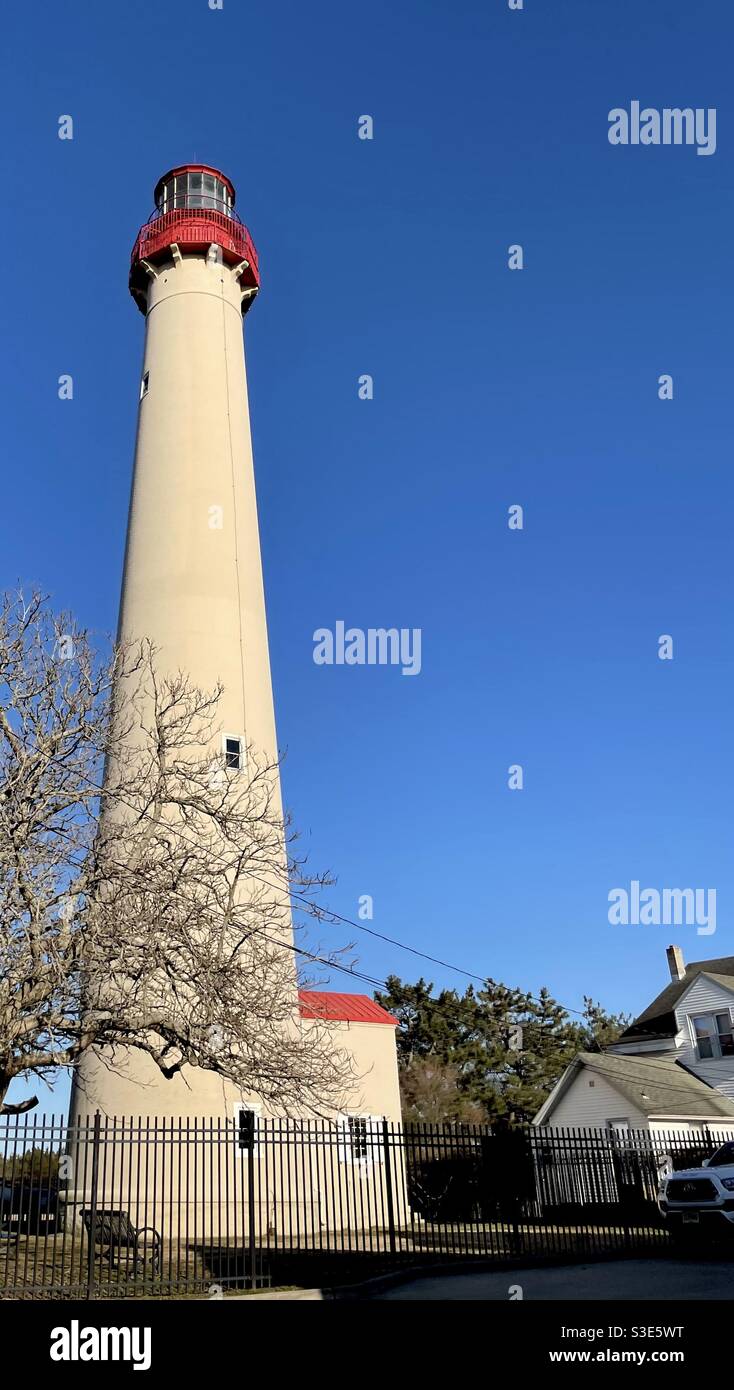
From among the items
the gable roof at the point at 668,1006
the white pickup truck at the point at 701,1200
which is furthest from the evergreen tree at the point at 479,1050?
the white pickup truck at the point at 701,1200

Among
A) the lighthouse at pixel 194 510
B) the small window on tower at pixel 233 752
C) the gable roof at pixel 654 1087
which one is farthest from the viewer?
the gable roof at pixel 654 1087

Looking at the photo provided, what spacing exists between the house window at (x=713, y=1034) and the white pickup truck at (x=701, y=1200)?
18557 millimetres

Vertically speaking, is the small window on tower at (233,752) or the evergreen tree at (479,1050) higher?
the small window on tower at (233,752)

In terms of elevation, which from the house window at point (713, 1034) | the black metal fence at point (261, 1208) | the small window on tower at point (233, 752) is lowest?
the black metal fence at point (261, 1208)

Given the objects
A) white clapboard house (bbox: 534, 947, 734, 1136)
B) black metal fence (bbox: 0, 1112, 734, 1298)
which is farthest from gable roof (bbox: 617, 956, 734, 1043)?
black metal fence (bbox: 0, 1112, 734, 1298)

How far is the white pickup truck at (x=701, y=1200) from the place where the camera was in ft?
60.3

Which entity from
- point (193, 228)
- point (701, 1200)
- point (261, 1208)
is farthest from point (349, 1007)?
point (193, 228)

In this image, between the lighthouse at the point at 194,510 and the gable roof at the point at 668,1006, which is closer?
the lighthouse at the point at 194,510

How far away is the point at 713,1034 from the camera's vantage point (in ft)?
124

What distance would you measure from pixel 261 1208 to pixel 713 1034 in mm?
22871

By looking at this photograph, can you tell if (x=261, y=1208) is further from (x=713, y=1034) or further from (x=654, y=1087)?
(x=713, y=1034)

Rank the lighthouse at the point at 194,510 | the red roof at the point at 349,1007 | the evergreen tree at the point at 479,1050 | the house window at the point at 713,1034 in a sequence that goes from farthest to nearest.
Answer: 1. the evergreen tree at the point at 479,1050
2. the house window at the point at 713,1034
3. the red roof at the point at 349,1007
4. the lighthouse at the point at 194,510

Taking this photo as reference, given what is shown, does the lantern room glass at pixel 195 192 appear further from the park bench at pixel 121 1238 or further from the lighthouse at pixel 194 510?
the park bench at pixel 121 1238

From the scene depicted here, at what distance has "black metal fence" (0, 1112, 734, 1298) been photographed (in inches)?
583
